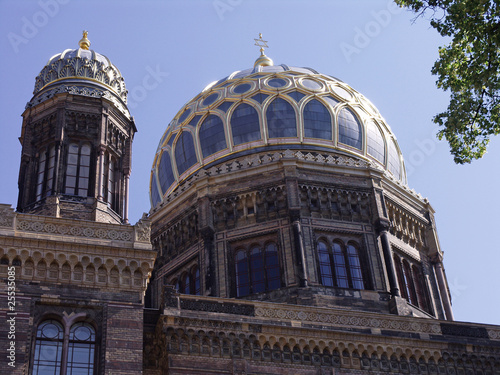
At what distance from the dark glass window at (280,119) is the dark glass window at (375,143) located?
362 cm

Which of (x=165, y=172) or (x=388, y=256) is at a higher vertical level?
(x=165, y=172)

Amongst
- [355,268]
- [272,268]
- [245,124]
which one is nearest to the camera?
[272,268]

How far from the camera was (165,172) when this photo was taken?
38406 mm

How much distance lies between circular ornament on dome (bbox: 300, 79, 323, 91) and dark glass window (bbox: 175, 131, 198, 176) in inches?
227

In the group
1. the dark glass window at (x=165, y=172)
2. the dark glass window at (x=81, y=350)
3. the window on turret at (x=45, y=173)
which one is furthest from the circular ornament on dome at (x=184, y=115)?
the dark glass window at (x=81, y=350)

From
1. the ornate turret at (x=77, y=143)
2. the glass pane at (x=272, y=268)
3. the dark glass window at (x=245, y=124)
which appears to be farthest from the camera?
the dark glass window at (x=245, y=124)

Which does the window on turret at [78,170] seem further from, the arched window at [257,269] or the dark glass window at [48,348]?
the arched window at [257,269]

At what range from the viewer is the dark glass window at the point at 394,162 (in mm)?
37750

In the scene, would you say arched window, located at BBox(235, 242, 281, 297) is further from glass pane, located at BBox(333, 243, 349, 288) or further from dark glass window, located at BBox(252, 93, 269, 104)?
dark glass window, located at BBox(252, 93, 269, 104)

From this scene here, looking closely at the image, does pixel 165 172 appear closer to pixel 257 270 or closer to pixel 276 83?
pixel 276 83

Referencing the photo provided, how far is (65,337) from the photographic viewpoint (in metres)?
22.2

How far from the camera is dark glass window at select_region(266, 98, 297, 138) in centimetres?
3609

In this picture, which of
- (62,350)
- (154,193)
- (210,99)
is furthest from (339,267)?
(62,350)

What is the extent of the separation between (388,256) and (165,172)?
1155 centimetres
